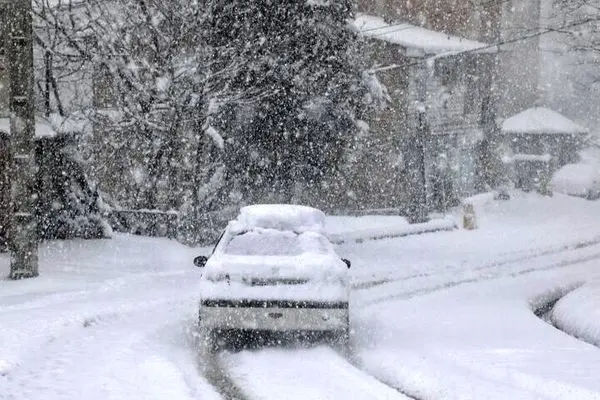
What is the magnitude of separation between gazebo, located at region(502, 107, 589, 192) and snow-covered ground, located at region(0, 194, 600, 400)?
27634 mm

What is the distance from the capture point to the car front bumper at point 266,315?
9336 millimetres

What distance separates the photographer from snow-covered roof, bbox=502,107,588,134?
48688mm

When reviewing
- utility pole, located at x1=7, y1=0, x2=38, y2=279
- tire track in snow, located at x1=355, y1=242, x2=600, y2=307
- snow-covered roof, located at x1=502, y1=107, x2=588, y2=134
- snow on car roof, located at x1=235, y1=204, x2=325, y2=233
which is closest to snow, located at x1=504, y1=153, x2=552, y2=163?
snow-covered roof, located at x1=502, y1=107, x2=588, y2=134

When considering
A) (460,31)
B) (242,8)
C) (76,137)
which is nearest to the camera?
(76,137)

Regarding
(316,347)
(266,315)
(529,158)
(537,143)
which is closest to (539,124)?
(537,143)

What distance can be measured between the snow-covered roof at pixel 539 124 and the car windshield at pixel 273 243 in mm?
40587

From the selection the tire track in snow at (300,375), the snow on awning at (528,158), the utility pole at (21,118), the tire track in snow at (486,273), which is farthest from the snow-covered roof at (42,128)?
the snow on awning at (528,158)

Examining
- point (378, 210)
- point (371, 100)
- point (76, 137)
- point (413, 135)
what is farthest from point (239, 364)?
point (413, 135)

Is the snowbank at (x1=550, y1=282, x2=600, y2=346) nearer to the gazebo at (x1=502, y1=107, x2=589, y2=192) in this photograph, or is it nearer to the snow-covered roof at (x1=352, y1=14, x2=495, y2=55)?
the snow-covered roof at (x1=352, y1=14, x2=495, y2=55)

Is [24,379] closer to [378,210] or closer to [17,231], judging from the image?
[17,231]

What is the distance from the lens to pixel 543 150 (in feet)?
161

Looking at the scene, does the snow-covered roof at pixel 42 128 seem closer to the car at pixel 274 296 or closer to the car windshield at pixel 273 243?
the car windshield at pixel 273 243

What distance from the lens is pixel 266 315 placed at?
9344 mm

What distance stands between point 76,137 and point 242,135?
5179 mm
